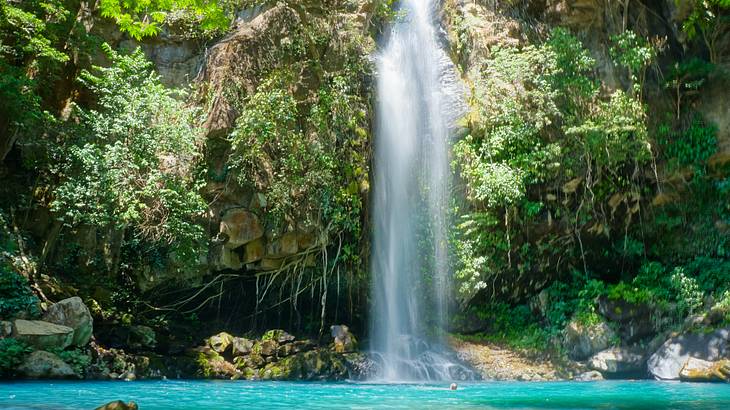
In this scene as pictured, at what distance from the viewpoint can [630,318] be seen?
14.7 m

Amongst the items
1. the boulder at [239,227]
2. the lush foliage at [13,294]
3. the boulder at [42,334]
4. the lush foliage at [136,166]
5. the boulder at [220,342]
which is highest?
the lush foliage at [136,166]

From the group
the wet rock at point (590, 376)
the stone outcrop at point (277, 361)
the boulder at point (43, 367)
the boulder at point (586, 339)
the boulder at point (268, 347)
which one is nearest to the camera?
the boulder at point (43, 367)

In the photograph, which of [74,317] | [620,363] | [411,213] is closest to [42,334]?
[74,317]

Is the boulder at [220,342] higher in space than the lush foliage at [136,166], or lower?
lower

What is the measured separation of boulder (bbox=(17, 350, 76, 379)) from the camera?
10.6 m

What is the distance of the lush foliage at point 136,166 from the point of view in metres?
12.1

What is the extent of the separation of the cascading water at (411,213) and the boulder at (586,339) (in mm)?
3033

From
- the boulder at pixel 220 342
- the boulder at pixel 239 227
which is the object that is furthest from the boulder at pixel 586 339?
the boulder at pixel 220 342

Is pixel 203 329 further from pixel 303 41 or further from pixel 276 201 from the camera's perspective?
pixel 303 41

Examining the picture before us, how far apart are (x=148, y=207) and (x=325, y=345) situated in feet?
17.0

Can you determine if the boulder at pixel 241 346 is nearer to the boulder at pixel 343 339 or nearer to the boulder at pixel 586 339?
the boulder at pixel 343 339

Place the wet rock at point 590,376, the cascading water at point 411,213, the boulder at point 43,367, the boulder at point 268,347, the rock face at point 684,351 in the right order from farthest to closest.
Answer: the cascading water at point 411,213, the boulder at point 268,347, the wet rock at point 590,376, the rock face at point 684,351, the boulder at point 43,367

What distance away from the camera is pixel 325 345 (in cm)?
1477

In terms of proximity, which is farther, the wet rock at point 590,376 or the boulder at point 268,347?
the boulder at point 268,347
